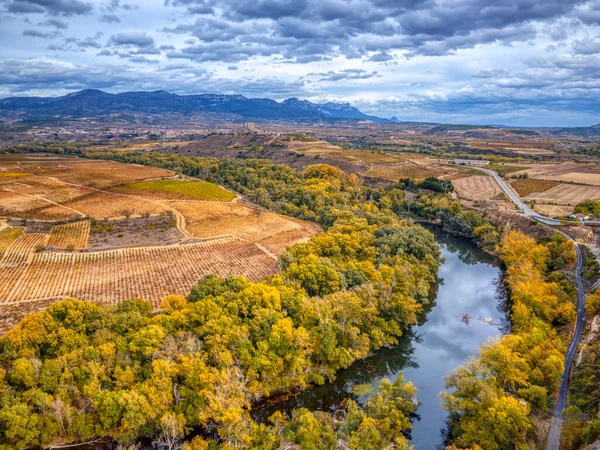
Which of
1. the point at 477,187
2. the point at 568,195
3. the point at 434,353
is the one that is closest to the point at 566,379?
the point at 434,353

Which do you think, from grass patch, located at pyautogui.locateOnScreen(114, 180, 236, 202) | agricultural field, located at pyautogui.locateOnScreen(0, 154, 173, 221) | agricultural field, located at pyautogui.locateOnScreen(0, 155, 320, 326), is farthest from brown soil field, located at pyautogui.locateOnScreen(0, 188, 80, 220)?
grass patch, located at pyautogui.locateOnScreen(114, 180, 236, 202)

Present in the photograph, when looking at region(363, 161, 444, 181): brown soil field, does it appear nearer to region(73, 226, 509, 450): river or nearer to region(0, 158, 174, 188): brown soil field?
region(73, 226, 509, 450): river

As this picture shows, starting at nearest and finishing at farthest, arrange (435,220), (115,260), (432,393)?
(432,393), (115,260), (435,220)

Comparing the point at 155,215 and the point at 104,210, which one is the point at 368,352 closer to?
the point at 155,215

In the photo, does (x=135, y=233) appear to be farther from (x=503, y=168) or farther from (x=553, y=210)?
(x=503, y=168)

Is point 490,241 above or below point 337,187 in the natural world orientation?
below

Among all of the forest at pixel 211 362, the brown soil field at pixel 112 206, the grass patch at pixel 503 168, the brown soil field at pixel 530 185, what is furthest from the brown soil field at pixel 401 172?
the forest at pixel 211 362

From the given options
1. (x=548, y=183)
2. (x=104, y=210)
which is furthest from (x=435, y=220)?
(x=104, y=210)

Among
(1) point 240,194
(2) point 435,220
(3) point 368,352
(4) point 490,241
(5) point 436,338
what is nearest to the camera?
(3) point 368,352
